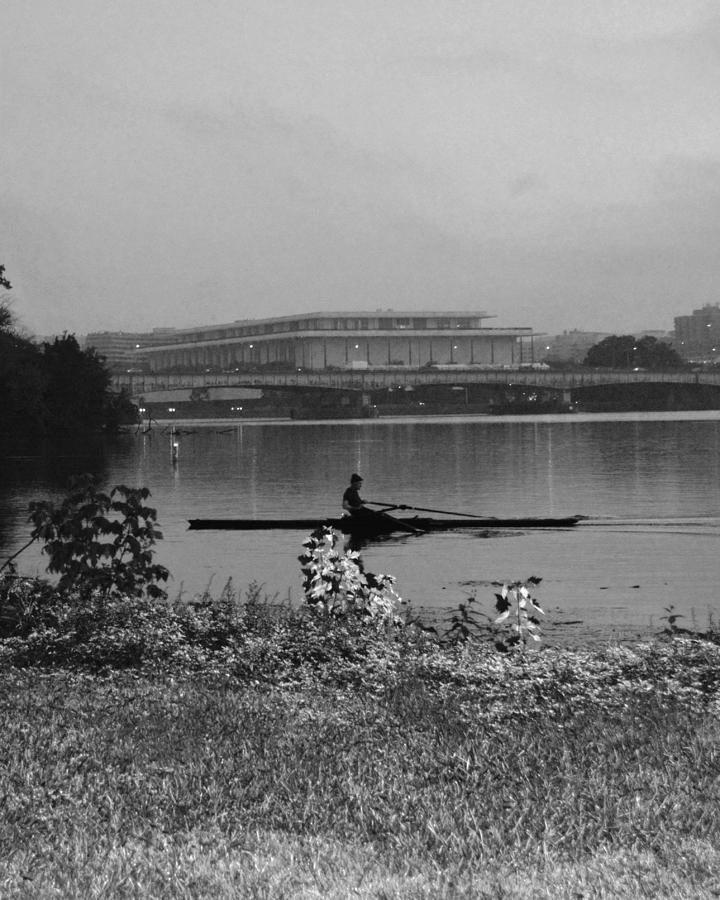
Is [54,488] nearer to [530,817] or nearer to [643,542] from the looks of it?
[643,542]

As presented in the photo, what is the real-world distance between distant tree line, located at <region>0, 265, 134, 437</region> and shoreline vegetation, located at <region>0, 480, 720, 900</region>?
69203 millimetres

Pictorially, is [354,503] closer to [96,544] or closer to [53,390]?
[96,544]

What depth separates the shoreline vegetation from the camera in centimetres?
605

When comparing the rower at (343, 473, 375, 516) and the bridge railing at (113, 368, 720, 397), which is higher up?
the bridge railing at (113, 368, 720, 397)

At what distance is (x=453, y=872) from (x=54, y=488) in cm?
5456

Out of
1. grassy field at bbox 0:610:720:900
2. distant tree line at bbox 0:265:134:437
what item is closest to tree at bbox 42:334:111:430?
distant tree line at bbox 0:265:134:437

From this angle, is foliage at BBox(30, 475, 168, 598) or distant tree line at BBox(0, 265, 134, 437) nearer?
foliage at BBox(30, 475, 168, 598)

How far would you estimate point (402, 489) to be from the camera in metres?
59.8

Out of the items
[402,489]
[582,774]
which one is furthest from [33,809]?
[402,489]

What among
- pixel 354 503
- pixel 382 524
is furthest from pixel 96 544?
pixel 354 503

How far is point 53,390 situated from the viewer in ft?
341

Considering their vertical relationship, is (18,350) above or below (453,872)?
above

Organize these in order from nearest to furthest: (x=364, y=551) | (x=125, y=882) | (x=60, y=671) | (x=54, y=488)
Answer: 1. (x=125, y=882)
2. (x=60, y=671)
3. (x=364, y=551)
4. (x=54, y=488)

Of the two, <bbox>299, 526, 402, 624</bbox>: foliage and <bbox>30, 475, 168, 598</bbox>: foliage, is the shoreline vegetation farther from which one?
<bbox>30, 475, 168, 598</bbox>: foliage
